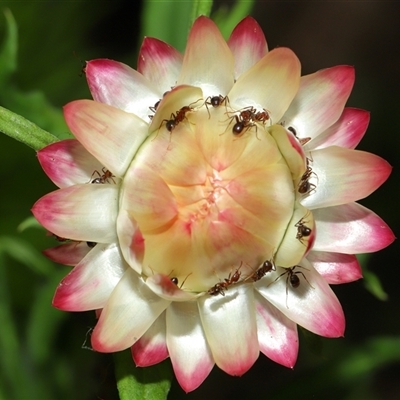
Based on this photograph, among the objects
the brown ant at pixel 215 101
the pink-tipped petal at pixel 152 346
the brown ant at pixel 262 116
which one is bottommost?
the pink-tipped petal at pixel 152 346

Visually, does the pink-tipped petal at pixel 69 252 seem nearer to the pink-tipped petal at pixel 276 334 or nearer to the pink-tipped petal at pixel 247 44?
the pink-tipped petal at pixel 276 334

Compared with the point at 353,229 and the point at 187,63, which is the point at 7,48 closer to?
the point at 187,63

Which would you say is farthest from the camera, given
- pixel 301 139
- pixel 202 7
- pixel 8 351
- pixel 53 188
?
pixel 53 188

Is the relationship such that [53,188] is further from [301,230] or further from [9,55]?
[301,230]

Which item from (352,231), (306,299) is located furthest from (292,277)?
(352,231)

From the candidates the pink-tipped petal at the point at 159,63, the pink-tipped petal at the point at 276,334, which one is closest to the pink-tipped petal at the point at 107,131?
the pink-tipped petal at the point at 159,63

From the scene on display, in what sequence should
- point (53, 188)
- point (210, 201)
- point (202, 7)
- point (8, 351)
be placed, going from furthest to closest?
point (53, 188)
point (8, 351)
point (202, 7)
point (210, 201)

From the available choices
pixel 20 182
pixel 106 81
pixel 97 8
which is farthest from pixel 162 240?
A: pixel 97 8
